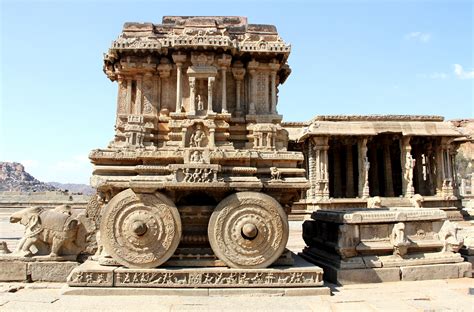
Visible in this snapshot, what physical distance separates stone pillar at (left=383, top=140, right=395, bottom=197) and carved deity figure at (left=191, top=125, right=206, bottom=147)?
841 inches

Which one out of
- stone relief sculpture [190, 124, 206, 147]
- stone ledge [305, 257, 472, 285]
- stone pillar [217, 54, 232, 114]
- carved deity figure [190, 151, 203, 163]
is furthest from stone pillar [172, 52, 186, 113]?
stone ledge [305, 257, 472, 285]

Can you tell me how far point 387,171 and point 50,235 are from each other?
81.1ft

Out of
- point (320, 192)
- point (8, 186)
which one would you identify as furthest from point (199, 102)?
point (8, 186)

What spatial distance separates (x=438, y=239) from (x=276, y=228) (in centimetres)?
351

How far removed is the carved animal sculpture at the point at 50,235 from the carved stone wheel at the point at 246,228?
2884 millimetres

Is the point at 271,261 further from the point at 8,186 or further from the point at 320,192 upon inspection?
the point at 8,186

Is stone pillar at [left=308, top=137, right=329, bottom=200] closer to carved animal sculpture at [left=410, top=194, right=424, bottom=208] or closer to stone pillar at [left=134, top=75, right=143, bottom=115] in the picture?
carved animal sculpture at [left=410, top=194, right=424, bottom=208]

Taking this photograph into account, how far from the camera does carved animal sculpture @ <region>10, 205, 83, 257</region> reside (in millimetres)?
7117

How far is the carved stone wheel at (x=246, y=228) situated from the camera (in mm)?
6152

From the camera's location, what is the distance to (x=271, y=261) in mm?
6199

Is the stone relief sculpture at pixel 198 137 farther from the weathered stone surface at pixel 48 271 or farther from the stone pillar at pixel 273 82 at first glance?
the weathered stone surface at pixel 48 271

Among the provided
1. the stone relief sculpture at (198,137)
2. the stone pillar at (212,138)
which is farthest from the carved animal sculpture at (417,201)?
the stone relief sculpture at (198,137)

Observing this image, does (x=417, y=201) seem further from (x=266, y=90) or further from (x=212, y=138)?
(x=212, y=138)

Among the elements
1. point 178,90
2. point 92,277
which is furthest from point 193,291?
point 178,90
